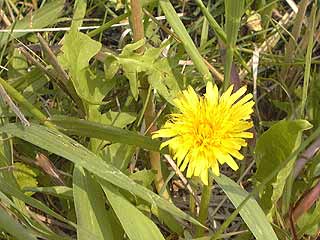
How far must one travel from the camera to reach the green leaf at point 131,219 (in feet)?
3.23

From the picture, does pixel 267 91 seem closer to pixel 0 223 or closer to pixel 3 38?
pixel 3 38

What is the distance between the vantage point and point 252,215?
98cm

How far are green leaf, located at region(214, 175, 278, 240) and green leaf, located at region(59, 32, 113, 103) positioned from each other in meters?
0.26

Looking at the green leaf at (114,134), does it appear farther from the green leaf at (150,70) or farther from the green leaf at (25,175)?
the green leaf at (25,175)

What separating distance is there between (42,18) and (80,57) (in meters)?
0.36

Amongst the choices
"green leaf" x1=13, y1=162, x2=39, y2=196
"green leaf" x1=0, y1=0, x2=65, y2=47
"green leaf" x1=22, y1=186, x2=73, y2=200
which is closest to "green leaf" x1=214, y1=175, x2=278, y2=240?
"green leaf" x1=22, y1=186, x2=73, y2=200

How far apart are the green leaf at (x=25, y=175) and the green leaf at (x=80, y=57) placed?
0.22m

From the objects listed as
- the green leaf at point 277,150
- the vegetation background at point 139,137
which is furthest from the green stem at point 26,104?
the green leaf at point 277,150

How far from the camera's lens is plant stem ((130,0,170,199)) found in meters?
1.01

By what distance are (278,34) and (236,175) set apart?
14.2 inches

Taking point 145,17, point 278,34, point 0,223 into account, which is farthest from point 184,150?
point 278,34

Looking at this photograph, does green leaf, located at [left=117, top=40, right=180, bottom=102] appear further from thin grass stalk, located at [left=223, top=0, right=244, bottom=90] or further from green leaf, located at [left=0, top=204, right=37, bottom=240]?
green leaf, located at [left=0, top=204, right=37, bottom=240]

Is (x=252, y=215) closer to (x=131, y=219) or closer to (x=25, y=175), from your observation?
(x=131, y=219)

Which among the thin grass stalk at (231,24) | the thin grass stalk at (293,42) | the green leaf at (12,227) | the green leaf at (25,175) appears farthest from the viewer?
the thin grass stalk at (293,42)
